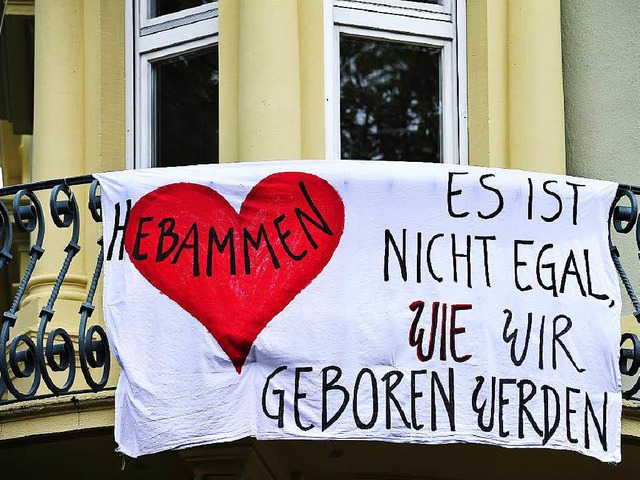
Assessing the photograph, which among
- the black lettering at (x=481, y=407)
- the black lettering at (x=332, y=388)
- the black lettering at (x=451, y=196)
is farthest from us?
the black lettering at (x=451, y=196)

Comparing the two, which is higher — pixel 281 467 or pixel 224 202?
pixel 224 202

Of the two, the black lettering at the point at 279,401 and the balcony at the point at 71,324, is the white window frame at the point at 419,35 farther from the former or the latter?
the black lettering at the point at 279,401

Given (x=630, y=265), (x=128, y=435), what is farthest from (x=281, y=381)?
(x=630, y=265)

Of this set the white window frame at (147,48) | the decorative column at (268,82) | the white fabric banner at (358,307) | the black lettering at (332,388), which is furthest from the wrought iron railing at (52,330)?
the white window frame at (147,48)

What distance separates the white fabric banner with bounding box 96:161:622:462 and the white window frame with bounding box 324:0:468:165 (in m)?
1.45

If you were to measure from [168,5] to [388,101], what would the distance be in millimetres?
1548

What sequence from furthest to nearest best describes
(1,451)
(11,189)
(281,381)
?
(1,451) < (11,189) < (281,381)

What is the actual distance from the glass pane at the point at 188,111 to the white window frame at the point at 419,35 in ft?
2.53

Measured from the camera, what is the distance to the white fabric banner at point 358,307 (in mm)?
9641

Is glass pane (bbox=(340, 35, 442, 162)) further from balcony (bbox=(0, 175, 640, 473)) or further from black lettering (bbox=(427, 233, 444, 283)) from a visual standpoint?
black lettering (bbox=(427, 233, 444, 283))

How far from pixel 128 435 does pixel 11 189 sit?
1.60 meters

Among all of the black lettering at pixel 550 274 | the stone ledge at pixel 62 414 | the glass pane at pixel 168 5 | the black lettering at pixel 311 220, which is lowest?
the stone ledge at pixel 62 414

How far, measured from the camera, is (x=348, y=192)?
9.92 m

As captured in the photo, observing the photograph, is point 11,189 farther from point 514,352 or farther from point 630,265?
point 630,265
